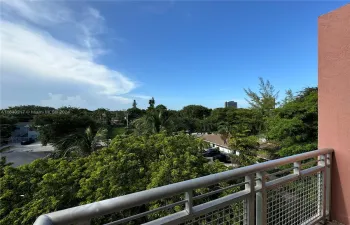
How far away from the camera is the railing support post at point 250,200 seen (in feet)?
3.98

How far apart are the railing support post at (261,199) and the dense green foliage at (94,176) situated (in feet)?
12.4

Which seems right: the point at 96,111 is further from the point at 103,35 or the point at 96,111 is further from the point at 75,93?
the point at 103,35

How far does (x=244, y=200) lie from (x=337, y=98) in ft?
4.89

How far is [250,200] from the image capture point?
1216 mm

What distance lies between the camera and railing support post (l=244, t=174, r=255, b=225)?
1.21m

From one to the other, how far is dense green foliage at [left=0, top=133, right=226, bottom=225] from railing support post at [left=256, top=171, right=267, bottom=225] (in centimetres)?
378

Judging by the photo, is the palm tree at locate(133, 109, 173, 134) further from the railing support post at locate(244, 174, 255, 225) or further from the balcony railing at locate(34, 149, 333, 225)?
the railing support post at locate(244, 174, 255, 225)

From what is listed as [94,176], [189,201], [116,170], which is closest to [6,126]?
[94,176]

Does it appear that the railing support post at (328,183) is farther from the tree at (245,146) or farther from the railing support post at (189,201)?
the tree at (245,146)

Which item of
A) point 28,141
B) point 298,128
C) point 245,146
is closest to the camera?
point 298,128

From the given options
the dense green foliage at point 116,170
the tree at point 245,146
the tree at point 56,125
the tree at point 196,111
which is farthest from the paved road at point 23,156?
the tree at point 196,111

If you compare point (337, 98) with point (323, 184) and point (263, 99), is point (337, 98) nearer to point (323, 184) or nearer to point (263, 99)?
point (323, 184)

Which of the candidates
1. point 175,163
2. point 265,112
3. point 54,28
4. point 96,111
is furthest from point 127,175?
point 96,111

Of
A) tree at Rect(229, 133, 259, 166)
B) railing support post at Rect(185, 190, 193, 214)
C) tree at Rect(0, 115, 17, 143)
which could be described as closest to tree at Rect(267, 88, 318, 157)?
tree at Rect(229, 133, 259, 166)
